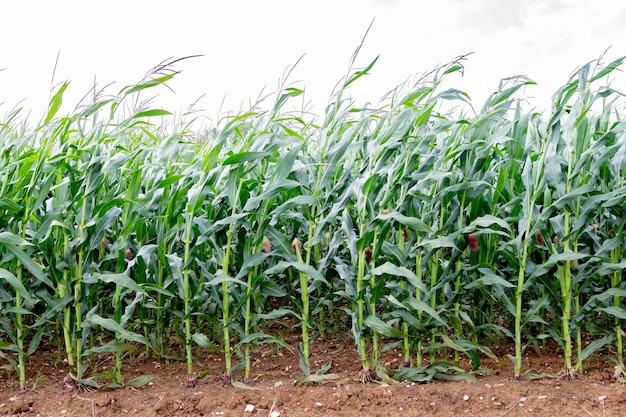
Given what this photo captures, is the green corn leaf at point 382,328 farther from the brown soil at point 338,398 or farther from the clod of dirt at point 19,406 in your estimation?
the clod of dirt at point 19,406

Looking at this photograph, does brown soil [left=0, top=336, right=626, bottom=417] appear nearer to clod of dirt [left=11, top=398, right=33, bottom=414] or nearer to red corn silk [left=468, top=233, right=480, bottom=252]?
clod of dirt [left=11, top=398, right=33, bottom=414]

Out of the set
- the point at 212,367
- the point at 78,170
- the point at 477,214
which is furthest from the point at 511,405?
the point at 78,170

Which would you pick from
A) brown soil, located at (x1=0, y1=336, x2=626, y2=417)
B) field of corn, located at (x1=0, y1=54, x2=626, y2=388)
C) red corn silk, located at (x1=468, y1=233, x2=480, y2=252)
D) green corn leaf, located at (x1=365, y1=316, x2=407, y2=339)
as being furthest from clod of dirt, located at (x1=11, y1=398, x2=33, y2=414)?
red corn silk, located at (x1=468, y1=233, x2=480, y2=252)

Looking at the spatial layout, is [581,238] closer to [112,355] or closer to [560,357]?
[560,357]

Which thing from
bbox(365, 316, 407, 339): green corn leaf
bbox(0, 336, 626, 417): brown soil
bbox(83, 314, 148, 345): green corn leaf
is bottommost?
bbox(0, 336, 626, 417): brown soil

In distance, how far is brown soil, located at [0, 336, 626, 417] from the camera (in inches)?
112

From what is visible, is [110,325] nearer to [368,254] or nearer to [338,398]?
[338,398]

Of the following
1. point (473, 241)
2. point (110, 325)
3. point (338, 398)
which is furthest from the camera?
point (473, 241)

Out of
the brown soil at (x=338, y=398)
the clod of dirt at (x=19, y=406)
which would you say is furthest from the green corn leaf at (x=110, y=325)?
the clod of dirt at (x=19, y=406)

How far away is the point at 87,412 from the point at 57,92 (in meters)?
1.83

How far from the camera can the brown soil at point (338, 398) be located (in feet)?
9.35

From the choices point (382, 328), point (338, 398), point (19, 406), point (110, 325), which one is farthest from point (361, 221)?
point (19, 406)

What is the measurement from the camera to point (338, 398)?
2.99 meters

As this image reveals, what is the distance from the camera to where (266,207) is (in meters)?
3.22
